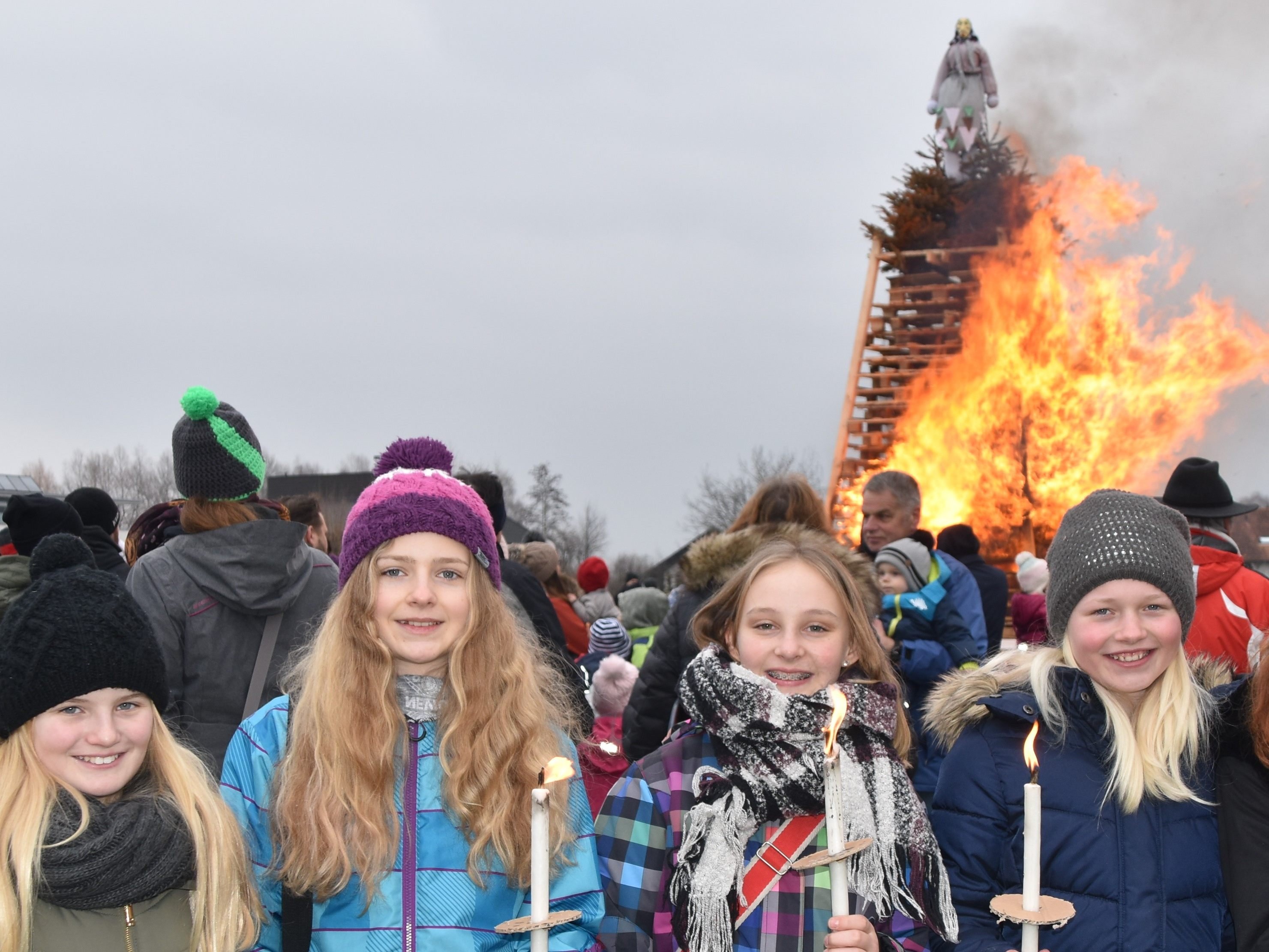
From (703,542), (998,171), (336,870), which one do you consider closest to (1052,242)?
(998,171)

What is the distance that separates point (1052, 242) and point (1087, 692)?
1256cm

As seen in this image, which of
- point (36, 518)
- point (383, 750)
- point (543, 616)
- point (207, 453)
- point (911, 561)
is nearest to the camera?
point (383, 750)

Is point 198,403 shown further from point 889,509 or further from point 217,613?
point 889,509

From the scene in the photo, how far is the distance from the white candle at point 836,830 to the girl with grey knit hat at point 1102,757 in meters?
1.00

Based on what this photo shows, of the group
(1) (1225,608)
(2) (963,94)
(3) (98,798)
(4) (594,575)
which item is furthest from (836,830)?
(2) (963,94)

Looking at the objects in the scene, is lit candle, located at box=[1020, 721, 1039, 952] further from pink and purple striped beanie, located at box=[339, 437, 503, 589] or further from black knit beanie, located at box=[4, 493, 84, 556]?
black knit beanie, located at box=[4, 493, 84, 556]

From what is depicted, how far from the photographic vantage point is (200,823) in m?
2.60

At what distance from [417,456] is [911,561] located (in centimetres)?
294

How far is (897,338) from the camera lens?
15000mm

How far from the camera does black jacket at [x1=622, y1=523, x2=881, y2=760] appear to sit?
5000mm

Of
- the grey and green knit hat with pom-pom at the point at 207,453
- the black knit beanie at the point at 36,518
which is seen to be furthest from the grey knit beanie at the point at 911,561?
the black knit beanie at the point at 36,518

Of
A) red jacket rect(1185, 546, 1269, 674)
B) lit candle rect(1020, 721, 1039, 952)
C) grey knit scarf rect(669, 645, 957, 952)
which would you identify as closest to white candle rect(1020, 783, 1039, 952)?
lit candle rect(1020, 721, 1039, 952)

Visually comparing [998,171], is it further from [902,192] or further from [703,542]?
[703,542]

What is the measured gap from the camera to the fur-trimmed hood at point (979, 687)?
9.84 ft
